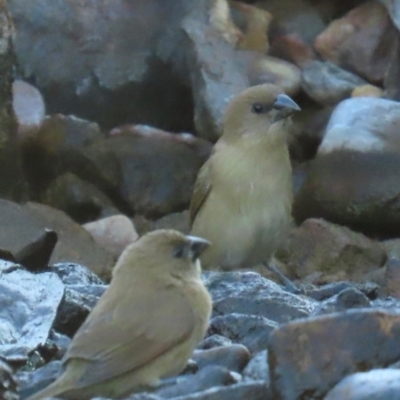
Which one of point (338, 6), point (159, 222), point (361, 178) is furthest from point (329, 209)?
point (338, 6)

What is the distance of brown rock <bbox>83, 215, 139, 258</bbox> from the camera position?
33.6ft

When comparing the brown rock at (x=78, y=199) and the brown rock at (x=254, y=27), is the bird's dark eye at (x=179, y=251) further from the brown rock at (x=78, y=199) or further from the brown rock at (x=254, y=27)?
the brown rock at (x=254, y=27)

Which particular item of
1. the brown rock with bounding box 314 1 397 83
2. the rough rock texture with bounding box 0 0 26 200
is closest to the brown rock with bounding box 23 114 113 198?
A: the rough rock texture with bounding box 0 0 26 200

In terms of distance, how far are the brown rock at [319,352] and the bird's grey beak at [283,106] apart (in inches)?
148

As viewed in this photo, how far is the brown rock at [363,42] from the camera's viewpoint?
11.3 metres

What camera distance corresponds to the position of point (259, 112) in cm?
756

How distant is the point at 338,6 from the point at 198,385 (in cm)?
825

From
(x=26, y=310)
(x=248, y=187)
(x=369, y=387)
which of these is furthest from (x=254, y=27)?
(x=369, y=387)

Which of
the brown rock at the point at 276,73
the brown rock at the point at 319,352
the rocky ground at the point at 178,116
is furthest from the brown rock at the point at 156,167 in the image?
the brown rock at the point at 319,352

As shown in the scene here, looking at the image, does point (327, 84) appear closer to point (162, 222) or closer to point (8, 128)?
point (162, 222)

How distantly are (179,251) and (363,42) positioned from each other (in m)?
7.33

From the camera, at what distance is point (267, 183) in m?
7.30

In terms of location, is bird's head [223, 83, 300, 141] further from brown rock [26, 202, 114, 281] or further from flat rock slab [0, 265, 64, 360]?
flat rock slab [0, 265, 64, 360]

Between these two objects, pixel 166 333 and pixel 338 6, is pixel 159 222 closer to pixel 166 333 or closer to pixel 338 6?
pixel 338 6
